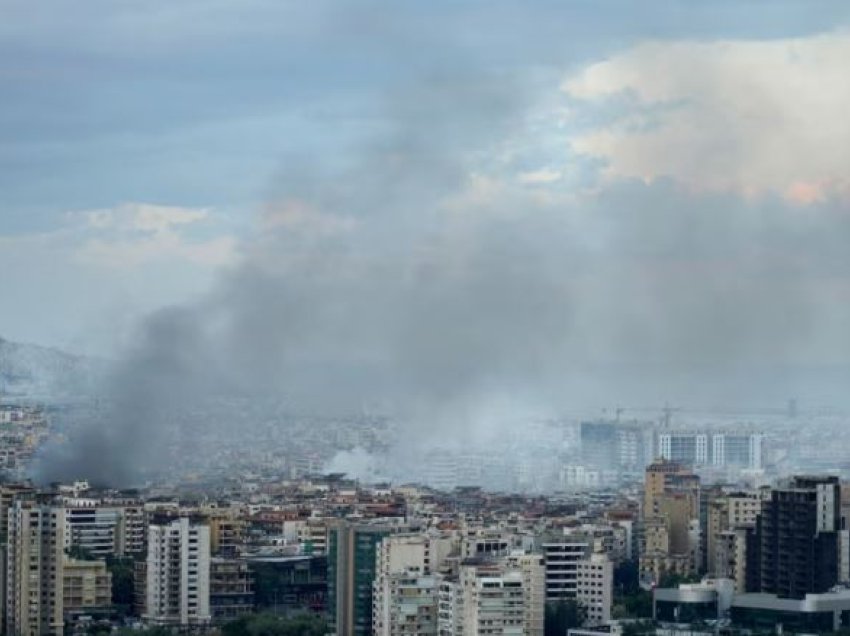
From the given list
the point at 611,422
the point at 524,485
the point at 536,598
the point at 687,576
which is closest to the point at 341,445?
the point at 524,485

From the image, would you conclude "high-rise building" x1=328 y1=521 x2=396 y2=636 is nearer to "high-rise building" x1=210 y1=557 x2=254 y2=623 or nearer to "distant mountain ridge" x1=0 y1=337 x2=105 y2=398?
"high-rise building" x1=210 y1=557 x2=254 y2=623

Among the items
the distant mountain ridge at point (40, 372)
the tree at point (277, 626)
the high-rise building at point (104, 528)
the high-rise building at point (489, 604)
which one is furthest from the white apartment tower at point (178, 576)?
the distant mountain ridge at point (40, 372)

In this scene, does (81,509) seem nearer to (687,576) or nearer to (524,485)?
(687,576)

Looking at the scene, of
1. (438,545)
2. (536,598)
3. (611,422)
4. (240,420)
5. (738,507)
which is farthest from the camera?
(611,422)

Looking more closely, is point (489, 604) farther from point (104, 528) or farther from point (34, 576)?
point (104, 528)

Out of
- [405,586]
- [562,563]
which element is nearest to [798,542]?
[562,563]

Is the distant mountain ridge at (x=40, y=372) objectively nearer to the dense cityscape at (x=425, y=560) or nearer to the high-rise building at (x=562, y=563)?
the dense cityscape at (x=425, y=560)
